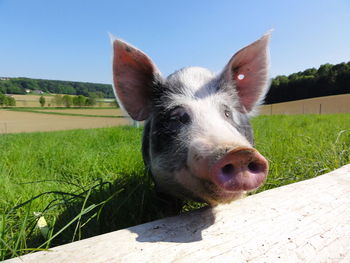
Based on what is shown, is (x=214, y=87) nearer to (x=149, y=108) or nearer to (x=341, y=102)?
(x=149, y=108)

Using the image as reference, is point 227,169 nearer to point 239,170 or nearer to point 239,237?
point 239,170

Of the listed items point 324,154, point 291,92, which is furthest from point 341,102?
point 324,154

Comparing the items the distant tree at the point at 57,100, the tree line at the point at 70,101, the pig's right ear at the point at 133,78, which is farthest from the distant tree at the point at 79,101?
the pig's right ear at the point at 133,78

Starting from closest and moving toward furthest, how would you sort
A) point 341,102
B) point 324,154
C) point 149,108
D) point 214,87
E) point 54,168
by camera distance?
point 214,87 → point 149,108 → point 324,154 → point 54,168 → point 341,102

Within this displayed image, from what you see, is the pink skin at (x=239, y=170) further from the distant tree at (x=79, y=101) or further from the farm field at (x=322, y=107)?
the distant tree at (x=79, y=101)

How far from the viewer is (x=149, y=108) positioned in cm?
235

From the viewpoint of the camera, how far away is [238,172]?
47.6 inches

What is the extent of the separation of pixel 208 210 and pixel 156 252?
0.50 m

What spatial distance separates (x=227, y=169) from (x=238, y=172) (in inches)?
2.1

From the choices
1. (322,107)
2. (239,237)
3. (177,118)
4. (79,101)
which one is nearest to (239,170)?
(239,237)

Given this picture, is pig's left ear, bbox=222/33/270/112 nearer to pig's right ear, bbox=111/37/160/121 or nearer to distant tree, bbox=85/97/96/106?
pig's right ear, bbox=111/37/160/121

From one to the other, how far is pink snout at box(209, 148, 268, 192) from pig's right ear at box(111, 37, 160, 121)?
1241 mm

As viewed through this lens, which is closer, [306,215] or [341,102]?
[306,215]

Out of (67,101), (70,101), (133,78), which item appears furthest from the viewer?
(67,101)
